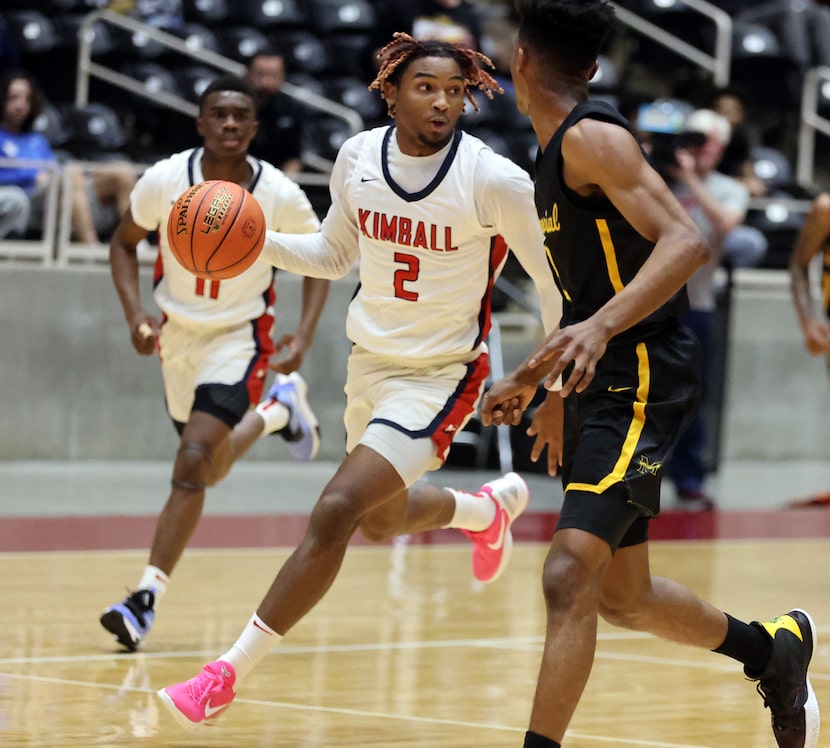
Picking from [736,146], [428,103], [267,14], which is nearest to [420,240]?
[428,103]

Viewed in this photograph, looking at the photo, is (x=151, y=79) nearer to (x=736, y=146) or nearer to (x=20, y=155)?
(x=20, y=155)

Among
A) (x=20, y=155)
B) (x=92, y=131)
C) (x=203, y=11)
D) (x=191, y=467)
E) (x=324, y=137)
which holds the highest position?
(x=203, y=11)

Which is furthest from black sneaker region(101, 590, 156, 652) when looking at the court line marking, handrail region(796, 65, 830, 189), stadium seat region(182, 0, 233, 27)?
handrail region(796, 65, 830, 189)

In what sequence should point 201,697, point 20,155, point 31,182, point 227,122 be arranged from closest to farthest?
point 201,697 → point 227,122 → point 31,182 → point 20,155

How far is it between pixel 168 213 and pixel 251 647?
7.55ft

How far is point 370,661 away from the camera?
572 cm

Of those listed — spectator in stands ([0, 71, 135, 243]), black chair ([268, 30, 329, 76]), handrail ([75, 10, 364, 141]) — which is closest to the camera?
spectator in stands ([0, 71, 135, 243])

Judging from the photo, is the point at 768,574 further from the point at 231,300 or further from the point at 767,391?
Answer: the point at 767,391

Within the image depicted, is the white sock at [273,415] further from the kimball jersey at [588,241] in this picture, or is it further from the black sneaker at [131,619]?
the kimball jersey at [588,241]

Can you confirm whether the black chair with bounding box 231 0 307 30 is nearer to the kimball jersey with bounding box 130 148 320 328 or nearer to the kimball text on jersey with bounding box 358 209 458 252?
the kimball jersey with bounding box 130 148 320 328

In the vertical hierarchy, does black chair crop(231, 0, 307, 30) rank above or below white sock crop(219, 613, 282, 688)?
above

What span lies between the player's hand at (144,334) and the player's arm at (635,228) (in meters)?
2.59

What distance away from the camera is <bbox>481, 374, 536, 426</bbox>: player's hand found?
12.8 ft

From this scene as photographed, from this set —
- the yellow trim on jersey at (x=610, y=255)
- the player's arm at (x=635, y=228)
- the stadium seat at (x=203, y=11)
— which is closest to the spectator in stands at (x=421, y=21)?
the stadium seat at (x=203, y=11)
